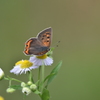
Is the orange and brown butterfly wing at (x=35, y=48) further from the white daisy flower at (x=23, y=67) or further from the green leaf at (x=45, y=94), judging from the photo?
the green leaf at (x=45, y=94)

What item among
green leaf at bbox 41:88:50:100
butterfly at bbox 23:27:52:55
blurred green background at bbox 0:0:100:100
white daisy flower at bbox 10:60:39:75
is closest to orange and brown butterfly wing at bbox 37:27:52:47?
butterfly at bbox 23:27:52:55

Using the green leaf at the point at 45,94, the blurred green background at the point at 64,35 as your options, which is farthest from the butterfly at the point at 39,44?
the blurred green background at the point at 64,35

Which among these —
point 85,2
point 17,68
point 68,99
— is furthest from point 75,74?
point 17,68

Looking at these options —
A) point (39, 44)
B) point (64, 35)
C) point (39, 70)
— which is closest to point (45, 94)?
point (39, 70)

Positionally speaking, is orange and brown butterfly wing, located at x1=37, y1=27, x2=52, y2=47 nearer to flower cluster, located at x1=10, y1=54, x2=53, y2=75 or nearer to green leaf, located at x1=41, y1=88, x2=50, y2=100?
flower cluster, located at x1=10, y1=54, x2=53, y2=75

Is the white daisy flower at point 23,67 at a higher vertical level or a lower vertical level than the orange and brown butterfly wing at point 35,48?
lower

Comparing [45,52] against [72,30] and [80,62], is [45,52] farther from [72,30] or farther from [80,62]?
[72,30]

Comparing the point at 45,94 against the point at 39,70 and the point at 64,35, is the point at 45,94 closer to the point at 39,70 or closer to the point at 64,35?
the point at 39,70
